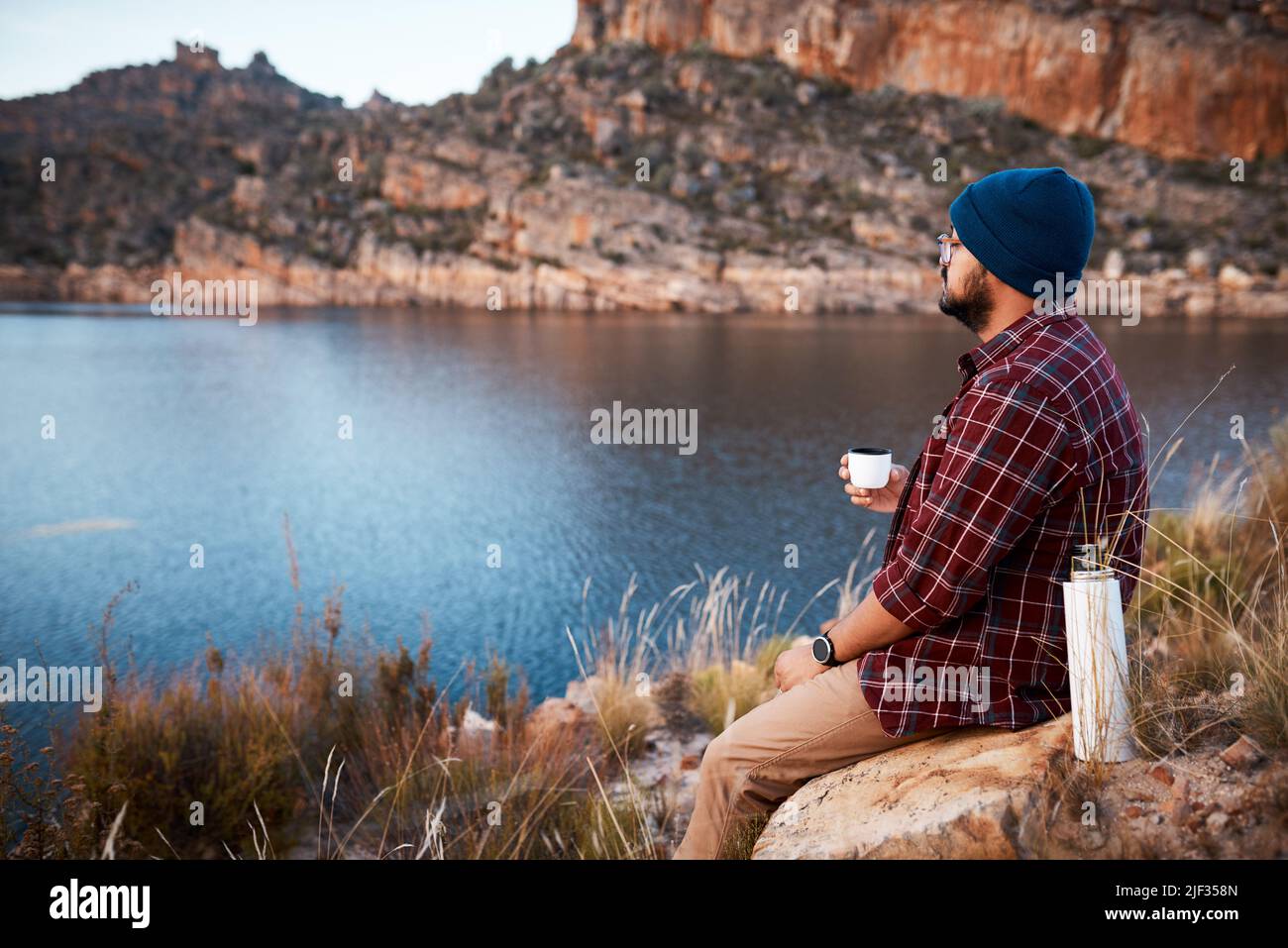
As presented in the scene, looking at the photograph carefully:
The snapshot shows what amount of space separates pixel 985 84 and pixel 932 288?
32.2m

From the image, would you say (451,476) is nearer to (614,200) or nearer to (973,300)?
(973,300)

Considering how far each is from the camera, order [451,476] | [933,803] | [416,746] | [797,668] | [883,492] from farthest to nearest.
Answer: [451,476] → [416,746] → [883,492] → [797,668] → [933,803]

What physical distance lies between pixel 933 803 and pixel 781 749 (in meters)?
0.41

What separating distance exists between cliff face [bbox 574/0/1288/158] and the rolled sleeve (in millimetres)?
73791

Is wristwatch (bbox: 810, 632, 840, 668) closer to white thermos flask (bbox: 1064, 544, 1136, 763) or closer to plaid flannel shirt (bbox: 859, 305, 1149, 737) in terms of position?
plaid flannel shirt (bbox: 859, 305, 1149, 737)

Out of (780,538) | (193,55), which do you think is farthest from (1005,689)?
(193,55)

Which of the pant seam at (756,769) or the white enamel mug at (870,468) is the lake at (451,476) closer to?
the pant seam at (756,769)

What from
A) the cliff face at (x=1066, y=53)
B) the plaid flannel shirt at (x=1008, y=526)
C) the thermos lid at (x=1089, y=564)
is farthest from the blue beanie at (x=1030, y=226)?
the cliff face at (x=1066, y=53)

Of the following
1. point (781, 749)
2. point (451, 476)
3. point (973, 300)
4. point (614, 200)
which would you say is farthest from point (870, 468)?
point (614, 200)

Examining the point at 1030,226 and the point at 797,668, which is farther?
the point at 797,668

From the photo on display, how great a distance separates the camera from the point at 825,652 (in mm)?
2279

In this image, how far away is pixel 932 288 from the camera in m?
49.4

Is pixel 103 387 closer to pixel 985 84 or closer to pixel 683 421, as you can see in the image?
pixel 683 421

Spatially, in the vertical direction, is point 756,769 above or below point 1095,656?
below
